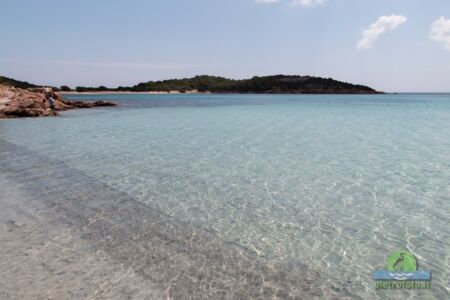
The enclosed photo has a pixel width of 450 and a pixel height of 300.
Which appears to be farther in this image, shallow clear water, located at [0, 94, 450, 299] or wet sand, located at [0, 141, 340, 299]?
shallow clear water, located at [0, 94, 450, 299]

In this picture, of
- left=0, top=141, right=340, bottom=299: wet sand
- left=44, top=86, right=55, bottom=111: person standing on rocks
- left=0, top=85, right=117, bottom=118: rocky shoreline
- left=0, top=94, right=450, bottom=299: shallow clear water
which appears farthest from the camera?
left=44, top=86, right=55, bottom=111: person standing on rocks

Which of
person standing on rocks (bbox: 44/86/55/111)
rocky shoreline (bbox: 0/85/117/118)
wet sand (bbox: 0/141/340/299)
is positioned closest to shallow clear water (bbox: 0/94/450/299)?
wet sand (bbox: 0/141/340/299)

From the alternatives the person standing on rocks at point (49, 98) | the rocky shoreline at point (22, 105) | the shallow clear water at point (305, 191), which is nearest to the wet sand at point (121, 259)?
the shallow clear water at point (305, 191)

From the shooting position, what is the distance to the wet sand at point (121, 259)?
523cm

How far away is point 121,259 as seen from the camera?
6203 mm

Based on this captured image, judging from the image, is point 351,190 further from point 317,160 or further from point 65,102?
point 65,102

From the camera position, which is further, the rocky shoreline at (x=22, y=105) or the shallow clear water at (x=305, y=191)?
the rocky shoreline at (x=22, y=105)

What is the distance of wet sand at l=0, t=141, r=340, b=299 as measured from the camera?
17.2ft

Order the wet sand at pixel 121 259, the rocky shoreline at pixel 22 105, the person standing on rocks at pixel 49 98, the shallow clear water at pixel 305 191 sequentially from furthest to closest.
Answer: the person standing on rocks at pixel 49 98, the rocky shoreline at pixel 22 105, the shallow clear water at pixel 305 191, the wet sand at pixel 121 259

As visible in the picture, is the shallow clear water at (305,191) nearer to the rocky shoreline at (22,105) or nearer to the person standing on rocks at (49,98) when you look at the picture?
the rocky shoreline at (22,105)

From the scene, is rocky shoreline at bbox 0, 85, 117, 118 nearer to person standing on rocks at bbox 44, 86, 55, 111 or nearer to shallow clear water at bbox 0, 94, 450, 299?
person standing on rocks at bbox 44, 86, 55, 111

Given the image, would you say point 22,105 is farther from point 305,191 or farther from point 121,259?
point 121,259

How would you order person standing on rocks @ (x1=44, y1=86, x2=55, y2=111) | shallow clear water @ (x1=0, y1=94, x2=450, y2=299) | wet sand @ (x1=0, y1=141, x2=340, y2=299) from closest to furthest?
1. wet sand @ (x1=0, y1=141, x2=340, y2=299)
2. shallow clear water @ (x1=0, y1=94, x2=450, y2=299)
3. person standing on rocks @ (x1=44, y1=86, x2=55, y2=111)

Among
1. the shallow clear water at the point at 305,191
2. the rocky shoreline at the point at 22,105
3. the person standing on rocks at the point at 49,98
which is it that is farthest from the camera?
the person standing on rocks at the point at 49,98
